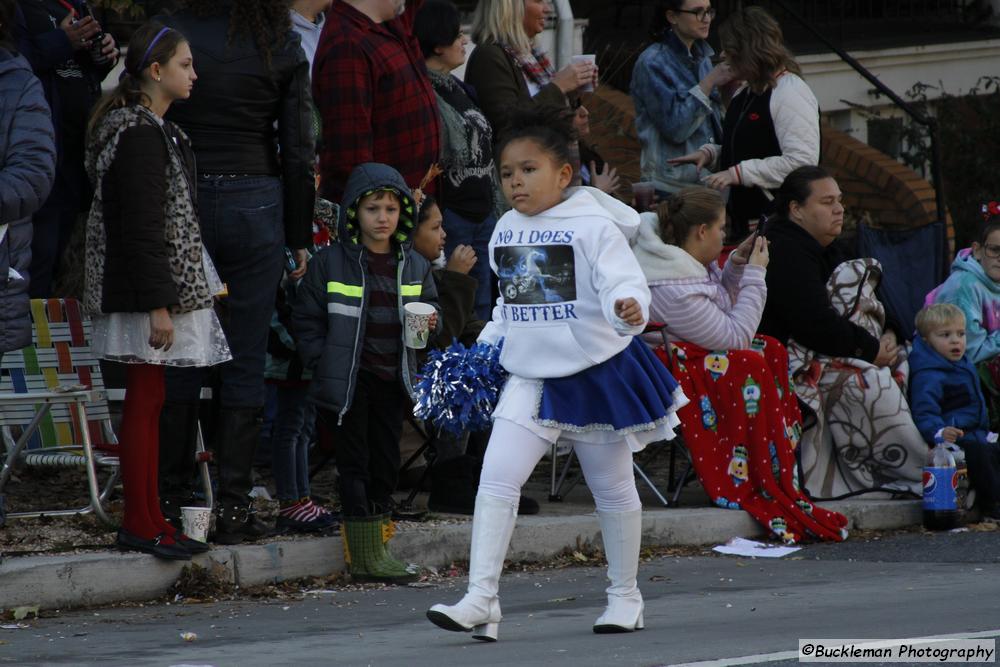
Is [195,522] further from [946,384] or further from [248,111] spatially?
[946,384]

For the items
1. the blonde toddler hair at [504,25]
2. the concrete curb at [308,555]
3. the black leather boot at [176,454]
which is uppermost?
the blonde toddler hair at [504,25]

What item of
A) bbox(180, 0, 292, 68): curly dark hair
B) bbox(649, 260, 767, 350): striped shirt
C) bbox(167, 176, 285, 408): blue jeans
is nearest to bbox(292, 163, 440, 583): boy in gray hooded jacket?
bbox(167, 176, 285, 408): blue jeans

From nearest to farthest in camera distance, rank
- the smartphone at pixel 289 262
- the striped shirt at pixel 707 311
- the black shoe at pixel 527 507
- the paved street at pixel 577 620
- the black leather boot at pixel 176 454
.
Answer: the paved street at pixel 577 620 < the black leather boot at pixel 176 454 < the smartphone at pixel 289 262 < the black shoe at pixel 527 507 < the striped shirt at pixel 707 311

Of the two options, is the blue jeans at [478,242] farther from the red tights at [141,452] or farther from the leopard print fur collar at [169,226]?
the red tights at [141,452]

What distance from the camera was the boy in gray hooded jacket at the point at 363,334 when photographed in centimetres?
754

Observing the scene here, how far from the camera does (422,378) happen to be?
687 cm

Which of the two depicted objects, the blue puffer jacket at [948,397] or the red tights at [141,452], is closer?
the red tights at [141,452]

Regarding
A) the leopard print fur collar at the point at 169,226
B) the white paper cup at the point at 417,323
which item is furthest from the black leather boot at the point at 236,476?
the white paper cup at the point at 417,323

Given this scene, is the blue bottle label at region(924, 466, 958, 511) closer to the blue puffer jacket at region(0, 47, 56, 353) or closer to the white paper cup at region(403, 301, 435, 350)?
the white paper cup at region(403, 301, 435, 350)

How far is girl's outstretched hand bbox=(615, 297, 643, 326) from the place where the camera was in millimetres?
6105

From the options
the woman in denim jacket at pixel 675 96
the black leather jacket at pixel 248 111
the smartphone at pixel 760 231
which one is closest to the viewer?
the black leather jacket at pixel 248 111

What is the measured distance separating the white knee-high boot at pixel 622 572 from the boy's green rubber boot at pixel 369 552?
1.34 m

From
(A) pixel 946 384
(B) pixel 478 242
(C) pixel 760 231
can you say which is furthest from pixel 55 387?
(A) pixel 946 384

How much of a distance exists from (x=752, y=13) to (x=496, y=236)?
12.8 ft
